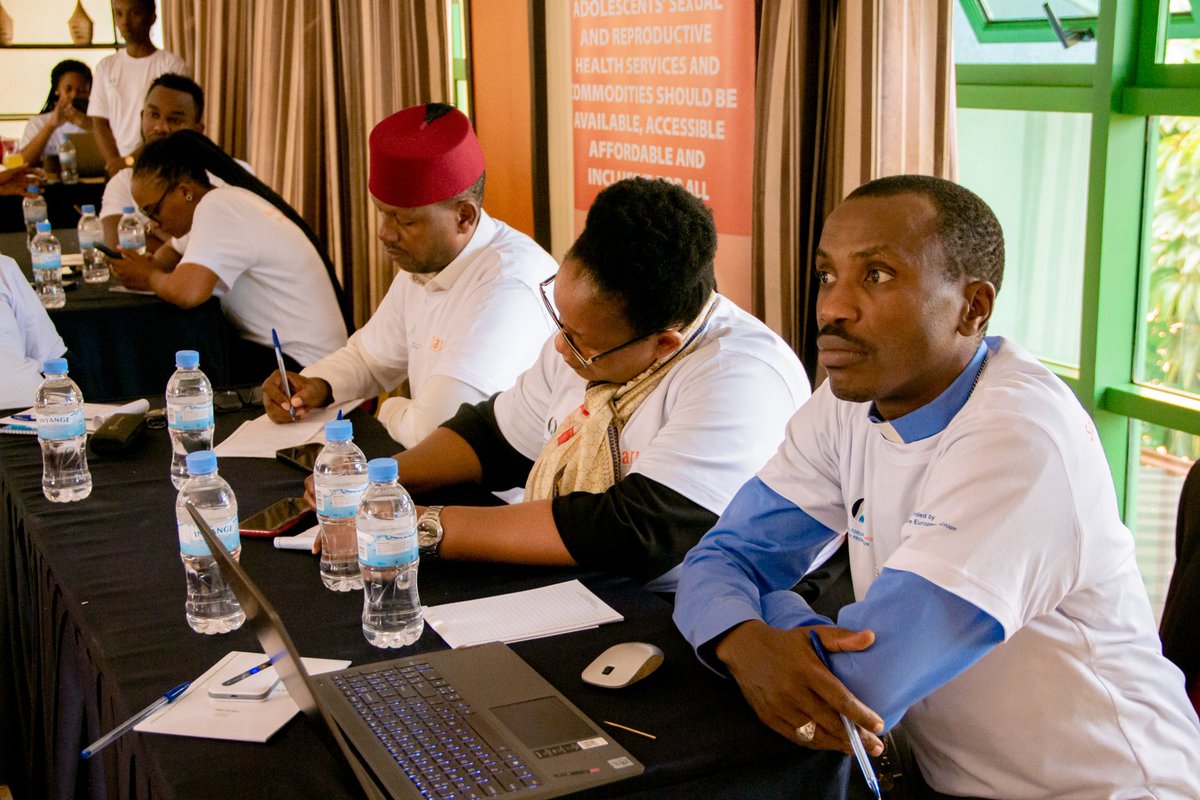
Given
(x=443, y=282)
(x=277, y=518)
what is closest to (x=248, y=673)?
(x=277, y=518)

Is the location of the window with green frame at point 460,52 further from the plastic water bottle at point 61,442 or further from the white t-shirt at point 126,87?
the plastic water bottle at point 61,442

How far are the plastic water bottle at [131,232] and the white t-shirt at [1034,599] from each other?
4.23 meters

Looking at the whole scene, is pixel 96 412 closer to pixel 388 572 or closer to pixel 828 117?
pixel 388 572

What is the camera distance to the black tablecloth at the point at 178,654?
1228 mm

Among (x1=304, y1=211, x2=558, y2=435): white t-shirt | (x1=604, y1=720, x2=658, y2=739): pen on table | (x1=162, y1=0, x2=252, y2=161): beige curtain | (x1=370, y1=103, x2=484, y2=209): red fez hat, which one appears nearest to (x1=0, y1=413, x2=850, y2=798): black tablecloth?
(x1=604, y1=720, x2=658, y2=739): pen on table

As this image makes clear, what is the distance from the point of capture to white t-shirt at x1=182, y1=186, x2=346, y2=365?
3.80m

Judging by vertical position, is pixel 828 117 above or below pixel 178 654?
above

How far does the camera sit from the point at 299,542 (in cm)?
184

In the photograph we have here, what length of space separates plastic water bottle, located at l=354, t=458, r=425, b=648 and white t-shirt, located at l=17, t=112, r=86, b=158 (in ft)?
22.0

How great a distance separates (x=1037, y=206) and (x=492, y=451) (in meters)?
1.62

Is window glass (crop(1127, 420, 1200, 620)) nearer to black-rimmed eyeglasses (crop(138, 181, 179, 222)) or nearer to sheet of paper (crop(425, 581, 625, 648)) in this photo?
sheet of paper (crop(425, 581, 625, 648))

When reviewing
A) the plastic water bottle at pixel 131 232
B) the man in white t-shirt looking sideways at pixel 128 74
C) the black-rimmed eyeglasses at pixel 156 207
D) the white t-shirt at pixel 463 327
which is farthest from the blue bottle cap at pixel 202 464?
the man in white t-shirt looking sideways at pixel 128 74

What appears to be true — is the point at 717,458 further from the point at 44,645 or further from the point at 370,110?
the point at 370,110

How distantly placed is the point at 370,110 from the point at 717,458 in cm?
409
